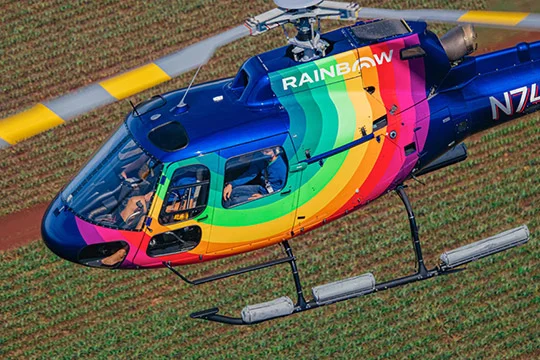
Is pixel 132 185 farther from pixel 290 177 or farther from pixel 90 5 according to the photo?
pixel 90 5

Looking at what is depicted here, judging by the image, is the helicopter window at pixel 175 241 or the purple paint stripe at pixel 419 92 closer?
the helicopter window at pixel 175 241

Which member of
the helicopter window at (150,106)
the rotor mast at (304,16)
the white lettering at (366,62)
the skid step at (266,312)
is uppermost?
the rotor mast at (304,16)

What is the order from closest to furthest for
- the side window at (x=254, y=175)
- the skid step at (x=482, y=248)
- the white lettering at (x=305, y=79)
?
the side window at (x=254, y=175) < the white lettering at (x=305, y=79) < the skid step at (x=482, y=248)

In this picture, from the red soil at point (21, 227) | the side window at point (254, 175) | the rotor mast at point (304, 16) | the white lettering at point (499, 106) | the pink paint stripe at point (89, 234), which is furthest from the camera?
the red soil at point (21, 227)

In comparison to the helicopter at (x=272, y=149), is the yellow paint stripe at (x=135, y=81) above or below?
below

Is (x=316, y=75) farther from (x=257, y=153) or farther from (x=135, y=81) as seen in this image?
(x=135, y=81)

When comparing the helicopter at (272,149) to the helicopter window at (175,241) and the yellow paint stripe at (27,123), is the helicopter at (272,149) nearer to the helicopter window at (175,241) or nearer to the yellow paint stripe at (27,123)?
the helicopter window at (175,241)

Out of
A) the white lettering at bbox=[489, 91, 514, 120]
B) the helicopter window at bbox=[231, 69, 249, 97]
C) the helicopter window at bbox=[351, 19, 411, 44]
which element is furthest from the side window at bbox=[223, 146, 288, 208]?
the white lettering at bbox=[489, 91, 514, 120]

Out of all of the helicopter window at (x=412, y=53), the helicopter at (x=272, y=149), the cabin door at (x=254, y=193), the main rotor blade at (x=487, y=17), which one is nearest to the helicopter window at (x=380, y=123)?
the helicopter at (x=272, y=149)
